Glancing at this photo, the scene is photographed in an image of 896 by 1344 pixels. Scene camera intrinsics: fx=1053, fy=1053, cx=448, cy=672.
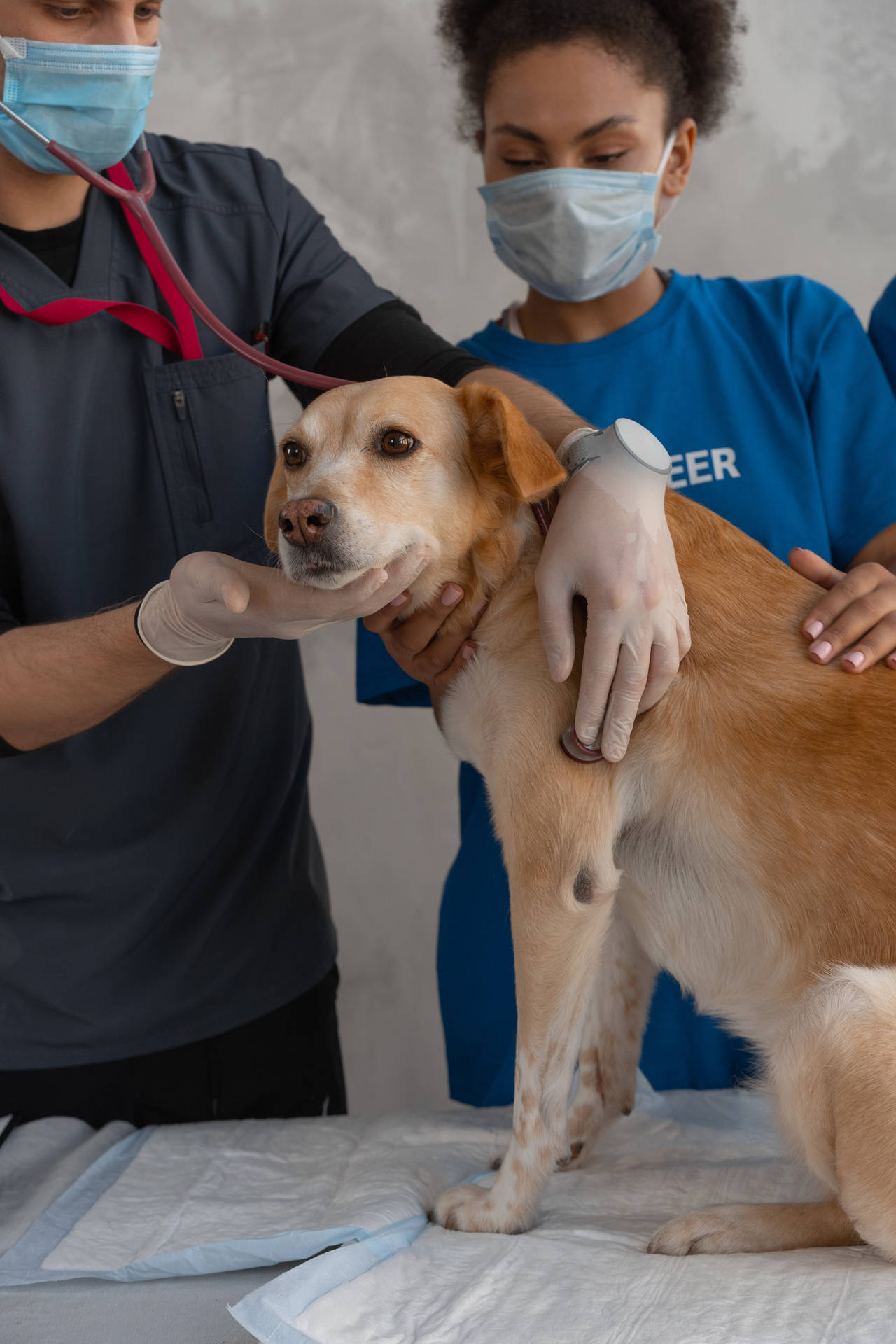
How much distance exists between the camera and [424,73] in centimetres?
309

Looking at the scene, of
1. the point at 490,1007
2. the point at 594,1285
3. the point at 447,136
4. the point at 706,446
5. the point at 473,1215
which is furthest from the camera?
the point at 447,136

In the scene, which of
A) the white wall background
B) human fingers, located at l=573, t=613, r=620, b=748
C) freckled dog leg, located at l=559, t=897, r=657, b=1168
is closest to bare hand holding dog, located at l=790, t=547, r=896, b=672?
human fingers, located at l=573, t=613, r=620, b=748

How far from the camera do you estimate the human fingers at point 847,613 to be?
1.45 meters

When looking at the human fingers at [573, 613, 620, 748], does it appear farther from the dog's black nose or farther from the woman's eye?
the woman's eye

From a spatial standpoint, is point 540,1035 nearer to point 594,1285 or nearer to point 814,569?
point 594,1285

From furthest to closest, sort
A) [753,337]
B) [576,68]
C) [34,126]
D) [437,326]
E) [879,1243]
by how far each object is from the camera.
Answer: [437,326] → [753,337] → [576,68] → [34,126] → [879,1243]

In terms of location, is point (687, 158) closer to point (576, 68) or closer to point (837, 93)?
point (576, 68)

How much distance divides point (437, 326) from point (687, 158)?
1.27 meters

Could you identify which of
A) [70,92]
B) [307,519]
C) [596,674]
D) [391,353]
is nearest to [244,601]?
[307,519]

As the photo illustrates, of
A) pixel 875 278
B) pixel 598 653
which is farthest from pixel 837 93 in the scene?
pixel 598 653

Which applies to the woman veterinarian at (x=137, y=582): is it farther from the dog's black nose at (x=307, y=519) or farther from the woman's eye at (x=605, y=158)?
the woman's eye at (x=605, y=158)

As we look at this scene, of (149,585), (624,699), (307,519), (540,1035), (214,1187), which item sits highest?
(307,519)

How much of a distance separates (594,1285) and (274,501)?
3.79 ft

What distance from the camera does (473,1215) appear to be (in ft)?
4.68
